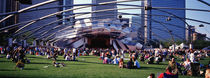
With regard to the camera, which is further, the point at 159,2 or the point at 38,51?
the point at 159,2

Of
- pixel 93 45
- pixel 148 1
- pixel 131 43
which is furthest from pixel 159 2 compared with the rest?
pixel 148 1

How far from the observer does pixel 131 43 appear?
79375 mm

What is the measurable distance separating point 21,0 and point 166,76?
9780mm

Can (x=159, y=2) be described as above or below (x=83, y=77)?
above

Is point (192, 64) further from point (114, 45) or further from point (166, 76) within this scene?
point (114, 45)

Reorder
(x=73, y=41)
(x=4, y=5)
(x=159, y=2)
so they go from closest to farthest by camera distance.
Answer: (x=73, y=41)
(x=4, y=5)
(x=159, y=2)

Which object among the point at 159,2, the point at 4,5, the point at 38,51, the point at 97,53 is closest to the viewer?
the point at 38,51

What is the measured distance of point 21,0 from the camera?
1182 cm

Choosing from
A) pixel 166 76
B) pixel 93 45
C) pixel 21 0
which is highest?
pixel 21 0

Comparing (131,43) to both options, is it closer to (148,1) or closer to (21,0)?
(148,1)

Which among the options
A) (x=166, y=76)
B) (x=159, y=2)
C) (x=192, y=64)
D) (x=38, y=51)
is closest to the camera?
(x=166, y=76)

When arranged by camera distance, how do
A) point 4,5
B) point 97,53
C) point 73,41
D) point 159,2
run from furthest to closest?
point 159,2 → point 4,5 → point 73,41 → point 97,53

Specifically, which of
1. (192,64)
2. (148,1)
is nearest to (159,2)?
(148,1)

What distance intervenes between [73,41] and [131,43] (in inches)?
938
